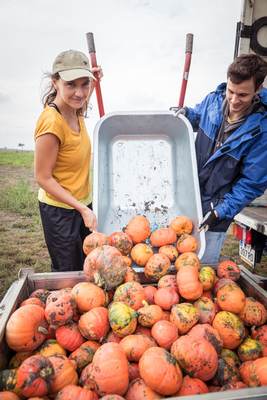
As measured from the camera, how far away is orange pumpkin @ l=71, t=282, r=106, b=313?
1.58 meters

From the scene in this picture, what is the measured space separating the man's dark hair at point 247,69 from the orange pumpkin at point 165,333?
212 cm

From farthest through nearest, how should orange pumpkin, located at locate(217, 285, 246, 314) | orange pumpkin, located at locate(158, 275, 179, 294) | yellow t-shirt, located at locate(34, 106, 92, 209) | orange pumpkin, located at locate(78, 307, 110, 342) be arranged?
yellow t-shirt, located at locate(34, 106, 92, 209), orange pumpkin, located at locate(158, 275, 179, 294), orange pumpkin, located at locate(217, 285, 246, 314), orange pumpkin, located at locate(78, 307, 110, 342)

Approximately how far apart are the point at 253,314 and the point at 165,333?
2.27 ft

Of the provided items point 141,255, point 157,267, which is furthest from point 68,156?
point 157,267

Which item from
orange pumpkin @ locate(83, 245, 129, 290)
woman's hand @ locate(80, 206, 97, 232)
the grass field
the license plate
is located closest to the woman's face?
woman's hand @ locate(80, 206, 97, 232)

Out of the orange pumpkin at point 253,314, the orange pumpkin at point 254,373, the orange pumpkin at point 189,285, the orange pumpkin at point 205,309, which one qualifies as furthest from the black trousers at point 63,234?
the orange pumpkin at point 254,373

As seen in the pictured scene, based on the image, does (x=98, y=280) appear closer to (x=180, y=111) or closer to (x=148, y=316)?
(x=148, y=316)

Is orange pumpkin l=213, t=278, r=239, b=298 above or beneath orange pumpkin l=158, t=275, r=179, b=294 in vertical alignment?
beneath

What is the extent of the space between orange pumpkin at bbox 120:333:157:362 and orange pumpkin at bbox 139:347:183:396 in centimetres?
10

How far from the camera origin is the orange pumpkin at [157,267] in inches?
80.0

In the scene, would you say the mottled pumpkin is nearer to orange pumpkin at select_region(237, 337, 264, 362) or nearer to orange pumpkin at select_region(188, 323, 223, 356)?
orange pumpkin at select_region(188, 323, 223, 356)

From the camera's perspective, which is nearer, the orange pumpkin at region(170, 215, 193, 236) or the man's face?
the man's face

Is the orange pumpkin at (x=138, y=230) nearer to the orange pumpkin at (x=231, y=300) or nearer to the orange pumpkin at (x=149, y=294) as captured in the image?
the orange pumpkin at (x=149, y=294)

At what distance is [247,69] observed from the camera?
2158 mm
